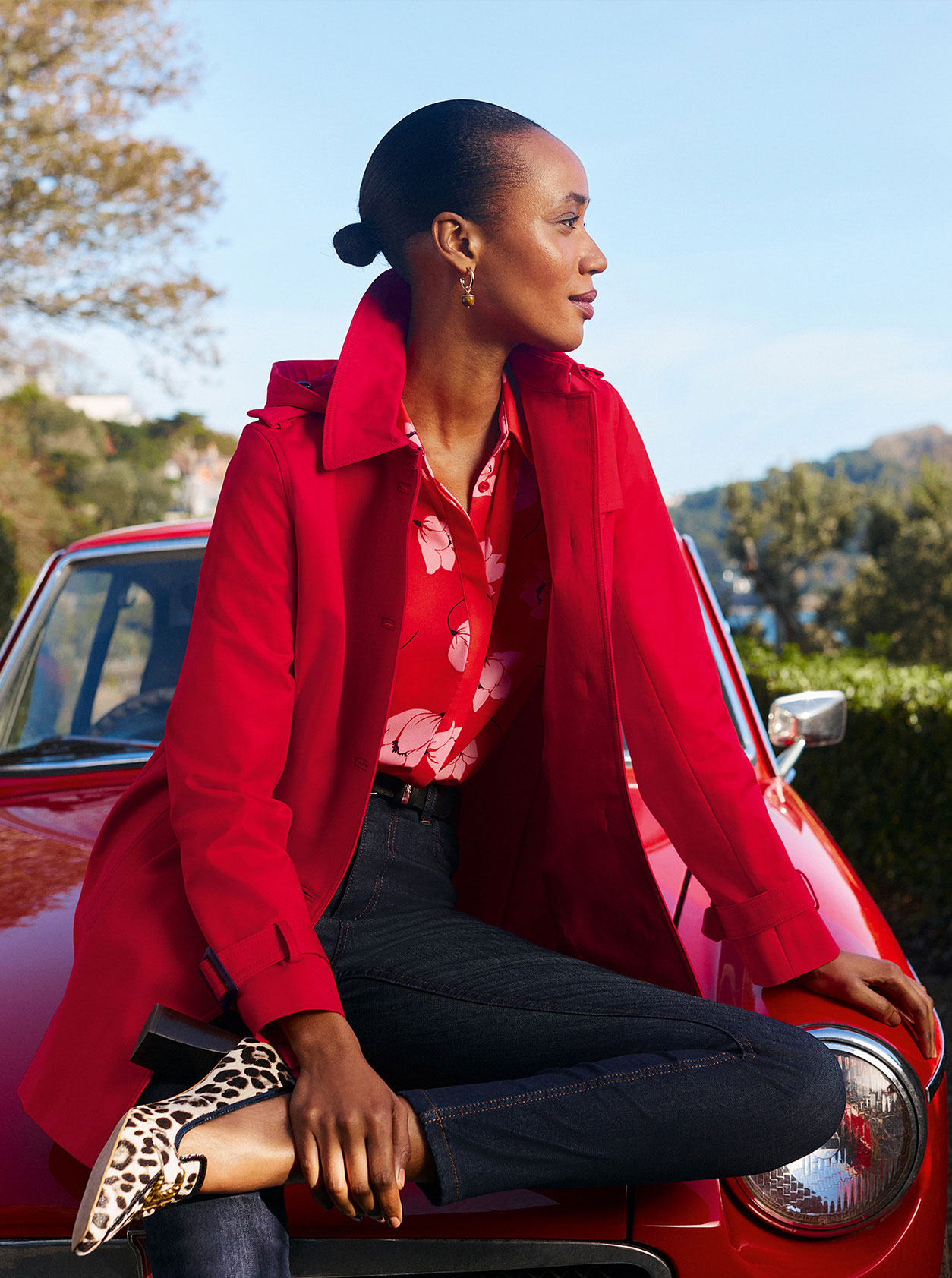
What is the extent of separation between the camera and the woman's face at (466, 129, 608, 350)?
75.1 inches

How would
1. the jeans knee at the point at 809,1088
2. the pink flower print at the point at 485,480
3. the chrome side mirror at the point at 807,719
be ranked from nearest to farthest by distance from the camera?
the jeans knee at the point at 809,1088 < the pink flower print at the point at 485,480 < the chrome side mirror at the point at 807,719

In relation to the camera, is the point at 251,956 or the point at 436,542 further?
the point at 436,542

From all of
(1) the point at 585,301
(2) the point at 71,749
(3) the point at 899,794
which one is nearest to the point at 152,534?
(2) the point at 71,749

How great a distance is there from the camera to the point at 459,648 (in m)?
1.99

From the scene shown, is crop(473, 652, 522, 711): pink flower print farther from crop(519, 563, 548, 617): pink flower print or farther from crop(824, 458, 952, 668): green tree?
crop(824, 458, 952, 668): green tree

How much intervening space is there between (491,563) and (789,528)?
33.8m

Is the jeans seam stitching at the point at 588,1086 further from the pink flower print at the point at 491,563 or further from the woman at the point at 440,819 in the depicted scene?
the pink flower print at the point at 491,563

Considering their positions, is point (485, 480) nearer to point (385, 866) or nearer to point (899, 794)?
point (385, 866)

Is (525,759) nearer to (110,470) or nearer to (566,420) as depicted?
(566,420)

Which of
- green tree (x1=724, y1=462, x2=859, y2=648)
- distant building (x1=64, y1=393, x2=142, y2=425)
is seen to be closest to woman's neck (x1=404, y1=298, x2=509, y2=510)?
green tree (x1=724, y1=462, x2=859, y2=648)

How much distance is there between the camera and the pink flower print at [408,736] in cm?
193

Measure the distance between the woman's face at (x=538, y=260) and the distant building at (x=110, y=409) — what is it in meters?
59.0

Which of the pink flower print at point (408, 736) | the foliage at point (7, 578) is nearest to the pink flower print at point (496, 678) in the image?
the pink flower print at point (408, 736)

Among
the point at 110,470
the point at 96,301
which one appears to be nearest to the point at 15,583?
the point at 96,301
